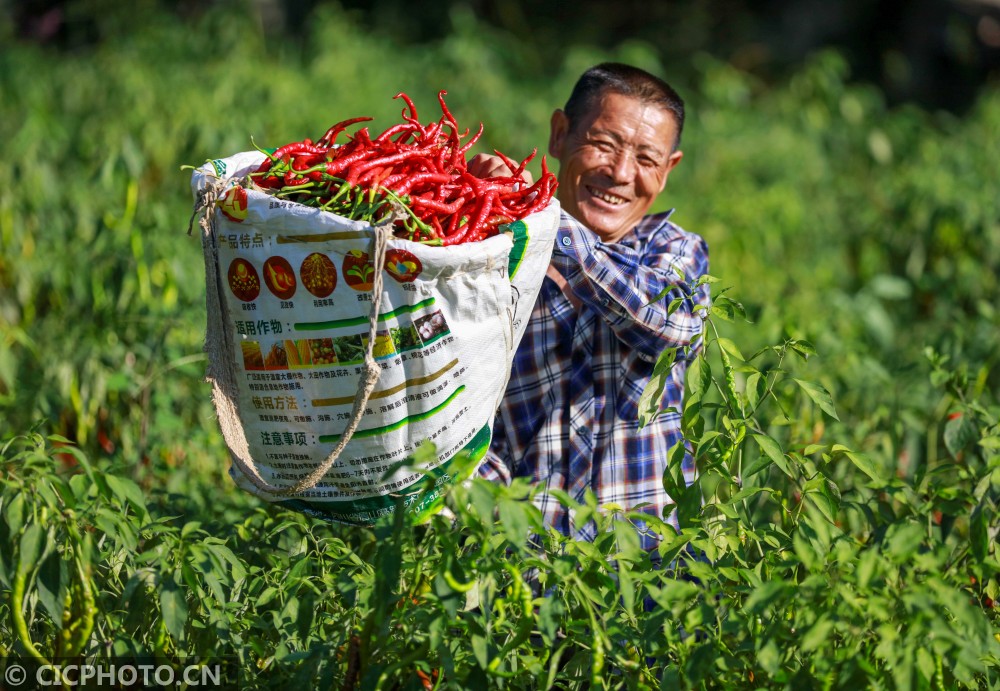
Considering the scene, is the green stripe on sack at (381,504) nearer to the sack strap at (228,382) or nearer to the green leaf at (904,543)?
the sack strap at (228,382)

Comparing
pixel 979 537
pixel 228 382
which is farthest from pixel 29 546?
pixel 979 537

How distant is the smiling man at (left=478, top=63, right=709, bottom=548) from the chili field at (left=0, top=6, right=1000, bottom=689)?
0.43 ft

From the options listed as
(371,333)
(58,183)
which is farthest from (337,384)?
(58,183)

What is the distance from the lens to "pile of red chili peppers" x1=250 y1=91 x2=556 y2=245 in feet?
6.44

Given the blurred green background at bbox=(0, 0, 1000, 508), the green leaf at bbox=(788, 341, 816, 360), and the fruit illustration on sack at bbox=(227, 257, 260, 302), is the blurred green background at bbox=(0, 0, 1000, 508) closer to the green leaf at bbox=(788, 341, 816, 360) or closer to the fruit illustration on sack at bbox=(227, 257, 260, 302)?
the green leaf at bbox=(788, 341, 816, 360)

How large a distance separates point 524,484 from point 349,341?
451 millimetres

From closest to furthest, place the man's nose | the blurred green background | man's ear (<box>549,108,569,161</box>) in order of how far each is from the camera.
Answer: the man's nose → man's ear (<box>549,108,569,161</box>) → the blurred green background

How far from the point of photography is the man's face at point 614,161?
2.54 metres

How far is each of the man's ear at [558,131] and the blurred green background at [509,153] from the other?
0.67 m

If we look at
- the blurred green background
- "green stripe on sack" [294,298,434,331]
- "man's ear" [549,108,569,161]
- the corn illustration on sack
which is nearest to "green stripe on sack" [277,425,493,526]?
the corn illustration on sack

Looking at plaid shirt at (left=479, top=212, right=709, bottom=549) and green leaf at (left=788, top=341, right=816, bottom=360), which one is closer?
green leaf at (left=788, top=341, right=816, bottom=360)

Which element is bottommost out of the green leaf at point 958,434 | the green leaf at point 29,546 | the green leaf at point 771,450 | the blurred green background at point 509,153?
the blurred green background at point 509,153

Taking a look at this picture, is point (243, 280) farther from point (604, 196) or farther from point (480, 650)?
point (604, 196)

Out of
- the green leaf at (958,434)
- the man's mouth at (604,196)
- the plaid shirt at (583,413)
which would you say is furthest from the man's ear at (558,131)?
the green leaf at (958,434)
